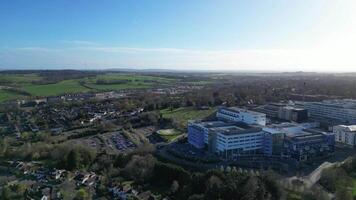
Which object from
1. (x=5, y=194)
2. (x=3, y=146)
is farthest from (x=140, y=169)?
(x=3, y=146)

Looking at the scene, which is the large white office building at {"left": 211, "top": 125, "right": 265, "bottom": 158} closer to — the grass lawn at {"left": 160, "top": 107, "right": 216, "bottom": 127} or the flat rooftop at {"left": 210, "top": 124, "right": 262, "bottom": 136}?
the flat rooftop at {"left": 210, "top": 124, "right": 262, "bottom": 136}

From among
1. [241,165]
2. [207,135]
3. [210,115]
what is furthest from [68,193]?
[210,115]

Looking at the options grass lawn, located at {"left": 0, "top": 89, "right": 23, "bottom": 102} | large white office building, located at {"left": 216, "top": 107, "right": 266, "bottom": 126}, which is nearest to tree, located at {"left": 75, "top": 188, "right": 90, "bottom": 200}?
large white office building, located at {"left": 216, "top": 107, "right": 266, "bottom": 126}

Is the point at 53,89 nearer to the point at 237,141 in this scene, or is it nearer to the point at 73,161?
the point at 73,161

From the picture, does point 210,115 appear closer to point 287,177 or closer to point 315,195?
point 287,177

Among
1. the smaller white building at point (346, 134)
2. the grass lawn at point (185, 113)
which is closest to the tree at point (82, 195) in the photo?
the smaller white building at point (346, 134)
